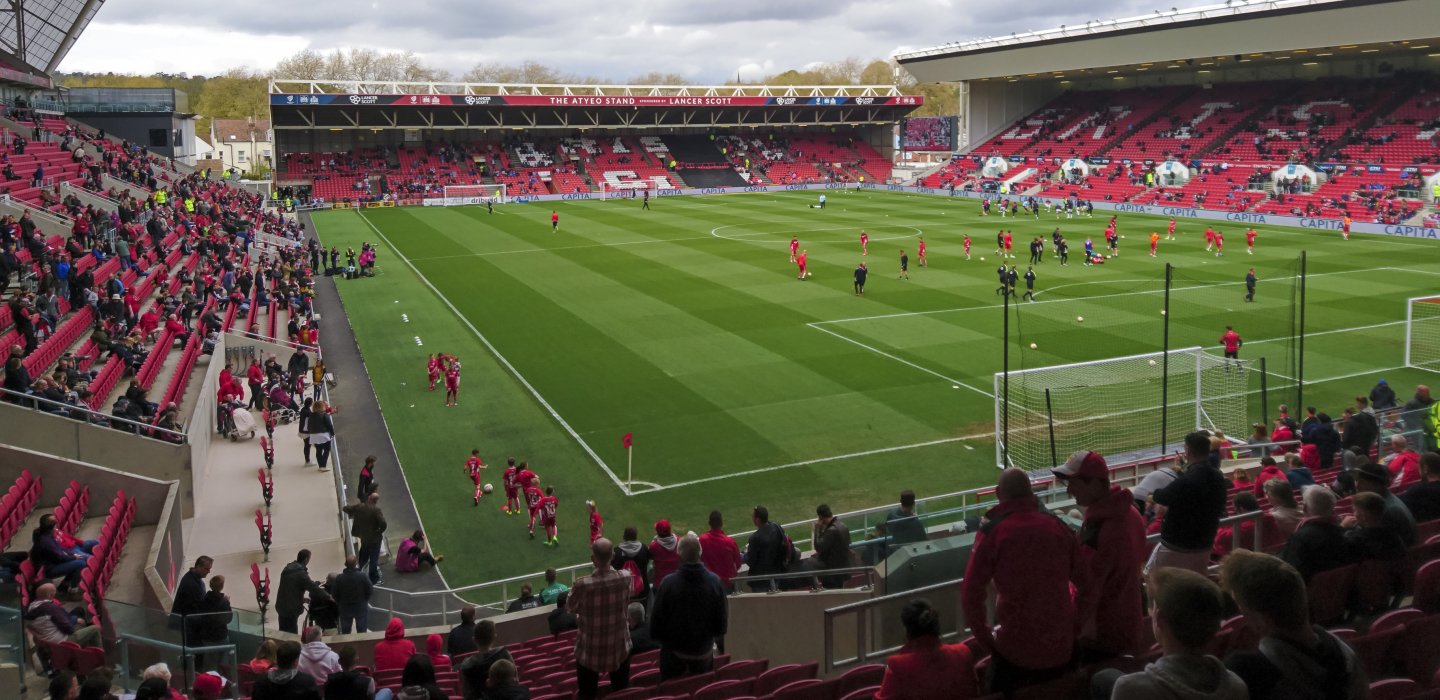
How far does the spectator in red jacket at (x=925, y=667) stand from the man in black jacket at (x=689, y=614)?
1.85 m

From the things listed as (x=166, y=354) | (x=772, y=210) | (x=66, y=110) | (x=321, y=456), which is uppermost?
(x=66, y=110)

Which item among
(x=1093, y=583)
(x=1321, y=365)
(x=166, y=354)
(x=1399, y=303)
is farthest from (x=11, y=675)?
(x=1399, y=303)

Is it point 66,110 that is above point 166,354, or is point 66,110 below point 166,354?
above

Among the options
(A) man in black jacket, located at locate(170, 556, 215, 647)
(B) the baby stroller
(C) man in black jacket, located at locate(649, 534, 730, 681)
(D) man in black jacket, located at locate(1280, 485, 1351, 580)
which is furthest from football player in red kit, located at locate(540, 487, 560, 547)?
(D) man in black jacket, located at locate(1280, 485, 1351, 580)

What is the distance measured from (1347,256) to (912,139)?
2219 inches

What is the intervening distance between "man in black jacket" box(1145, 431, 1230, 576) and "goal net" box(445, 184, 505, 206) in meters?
72.8

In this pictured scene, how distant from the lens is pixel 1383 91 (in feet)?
210

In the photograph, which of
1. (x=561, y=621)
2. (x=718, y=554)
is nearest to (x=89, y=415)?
(x=561, y=621)

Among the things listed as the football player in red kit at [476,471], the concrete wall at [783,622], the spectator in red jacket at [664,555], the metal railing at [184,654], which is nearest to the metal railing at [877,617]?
the concrete wall at [783,622]

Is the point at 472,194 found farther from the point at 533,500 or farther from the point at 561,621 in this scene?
the point at 561,621

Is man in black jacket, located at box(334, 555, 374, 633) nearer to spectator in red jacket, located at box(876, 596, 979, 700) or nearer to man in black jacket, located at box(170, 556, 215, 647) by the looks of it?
man in black jacket, located at box(170, 556, 215, 647)

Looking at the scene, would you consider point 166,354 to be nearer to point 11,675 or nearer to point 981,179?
point 11,675

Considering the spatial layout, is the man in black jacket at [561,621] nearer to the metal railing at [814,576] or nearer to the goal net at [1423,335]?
the metal railing at [814,576]

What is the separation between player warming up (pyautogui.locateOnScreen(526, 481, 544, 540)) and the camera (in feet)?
50.3
